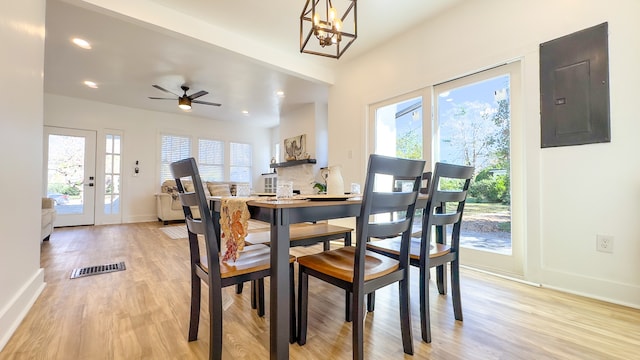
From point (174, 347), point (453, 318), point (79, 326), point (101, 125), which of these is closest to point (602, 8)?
point (453, 318)

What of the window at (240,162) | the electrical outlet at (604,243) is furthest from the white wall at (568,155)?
the window at (240,162)

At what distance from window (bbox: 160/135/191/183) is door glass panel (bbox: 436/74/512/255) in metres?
6.00

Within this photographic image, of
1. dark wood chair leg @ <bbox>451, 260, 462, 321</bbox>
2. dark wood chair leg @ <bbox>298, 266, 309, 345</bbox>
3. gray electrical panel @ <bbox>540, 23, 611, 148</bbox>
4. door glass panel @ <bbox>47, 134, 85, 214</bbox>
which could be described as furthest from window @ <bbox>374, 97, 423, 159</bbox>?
door glass panel @ <bbox>47, 134, 85, 214</bbox>

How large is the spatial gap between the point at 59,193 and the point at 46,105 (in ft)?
5.49

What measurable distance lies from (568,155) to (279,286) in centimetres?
238

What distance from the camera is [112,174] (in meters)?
5.62

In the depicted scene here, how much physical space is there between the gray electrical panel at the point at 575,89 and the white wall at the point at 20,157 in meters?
3.59

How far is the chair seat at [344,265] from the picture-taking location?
1168 mm

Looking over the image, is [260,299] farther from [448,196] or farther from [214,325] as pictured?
[448,196]

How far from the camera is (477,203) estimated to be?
8.61 ft

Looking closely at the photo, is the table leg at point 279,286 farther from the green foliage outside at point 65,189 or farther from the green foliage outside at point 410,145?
the green foliage outside at point 65,189

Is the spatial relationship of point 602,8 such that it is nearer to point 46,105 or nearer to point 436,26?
point 436,26

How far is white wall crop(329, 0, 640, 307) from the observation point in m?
1.80

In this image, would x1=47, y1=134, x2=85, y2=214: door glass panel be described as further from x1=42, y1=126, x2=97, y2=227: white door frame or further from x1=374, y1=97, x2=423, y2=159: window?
x1=374, y1=97, x2=423, y2=159: window
